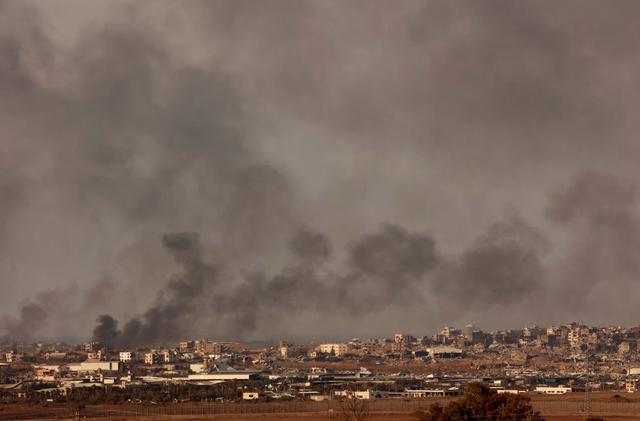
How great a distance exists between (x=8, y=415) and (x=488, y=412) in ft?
156

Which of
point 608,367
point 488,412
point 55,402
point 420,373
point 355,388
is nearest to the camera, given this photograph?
point 488,412

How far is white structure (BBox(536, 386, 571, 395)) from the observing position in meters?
125

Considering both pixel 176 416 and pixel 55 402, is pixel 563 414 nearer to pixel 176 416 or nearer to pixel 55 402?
pixel 176 416

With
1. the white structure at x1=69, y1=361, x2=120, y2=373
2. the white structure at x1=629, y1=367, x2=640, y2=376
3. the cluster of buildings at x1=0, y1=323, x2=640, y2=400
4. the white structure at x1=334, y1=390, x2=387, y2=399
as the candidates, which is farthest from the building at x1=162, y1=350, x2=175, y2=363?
the white structure at x1=629, y1=367, x2=640, y2=376

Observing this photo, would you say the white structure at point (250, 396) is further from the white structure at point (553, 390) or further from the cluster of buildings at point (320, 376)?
the white structure at point (553, 390)

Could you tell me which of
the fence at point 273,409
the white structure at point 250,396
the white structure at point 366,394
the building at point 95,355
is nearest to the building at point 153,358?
the building at point 95,355

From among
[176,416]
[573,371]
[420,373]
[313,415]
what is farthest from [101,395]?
[573,371]

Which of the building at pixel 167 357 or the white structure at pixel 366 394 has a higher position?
the building at pixel 167 357

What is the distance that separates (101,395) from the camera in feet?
387

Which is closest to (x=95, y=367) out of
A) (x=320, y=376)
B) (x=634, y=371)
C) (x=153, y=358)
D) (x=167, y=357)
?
(x=153, y=358)

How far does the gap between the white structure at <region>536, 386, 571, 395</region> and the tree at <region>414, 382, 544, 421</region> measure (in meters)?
49.9

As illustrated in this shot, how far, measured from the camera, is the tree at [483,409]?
241 ft

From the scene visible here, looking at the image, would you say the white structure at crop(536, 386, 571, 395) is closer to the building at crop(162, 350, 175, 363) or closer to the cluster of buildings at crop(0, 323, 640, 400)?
the cluster of buildings at crop(0, 323, 640, 400)

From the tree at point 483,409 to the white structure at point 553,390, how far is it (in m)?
49.9
